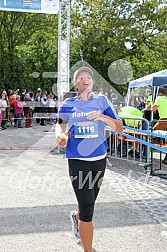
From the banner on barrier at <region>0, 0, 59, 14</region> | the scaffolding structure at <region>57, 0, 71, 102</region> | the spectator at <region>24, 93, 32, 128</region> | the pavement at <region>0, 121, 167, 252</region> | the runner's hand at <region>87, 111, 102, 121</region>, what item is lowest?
the pavement at <region>0, 121, 167, 252</region>

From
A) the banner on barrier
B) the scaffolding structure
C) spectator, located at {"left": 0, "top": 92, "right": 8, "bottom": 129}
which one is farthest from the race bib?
spectator, located at {"left": 0, "top": 92, "right": 8, "bottom": 129}

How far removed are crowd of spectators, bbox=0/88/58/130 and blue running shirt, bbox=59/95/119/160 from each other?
12.6m

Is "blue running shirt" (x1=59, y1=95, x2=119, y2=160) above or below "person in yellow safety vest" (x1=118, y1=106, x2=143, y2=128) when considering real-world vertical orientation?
above

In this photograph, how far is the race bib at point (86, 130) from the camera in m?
3.12

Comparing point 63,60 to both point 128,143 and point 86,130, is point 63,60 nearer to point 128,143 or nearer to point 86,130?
point 128,143

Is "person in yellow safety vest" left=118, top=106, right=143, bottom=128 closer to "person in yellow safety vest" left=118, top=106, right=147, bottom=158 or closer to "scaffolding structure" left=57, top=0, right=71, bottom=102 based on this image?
"person in yellow safety vest" left=118, top=106, right=147, bottom=158

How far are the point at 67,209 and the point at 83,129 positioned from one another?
198cm

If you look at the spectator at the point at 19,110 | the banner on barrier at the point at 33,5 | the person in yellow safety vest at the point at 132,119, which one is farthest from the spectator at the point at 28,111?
the person in yellow safety vest at the point at 132,119

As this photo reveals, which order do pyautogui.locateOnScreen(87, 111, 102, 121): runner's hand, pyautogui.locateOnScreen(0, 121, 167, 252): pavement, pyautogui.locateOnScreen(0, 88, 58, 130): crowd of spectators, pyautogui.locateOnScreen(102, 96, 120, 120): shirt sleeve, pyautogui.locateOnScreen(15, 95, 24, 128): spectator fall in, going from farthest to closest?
pyautogui.locateOnScreen(15, 95, 24, 128): spectator
pyautogui.locateOnScreen(0, 88, 58, 130): crowd of spectators
pyautogui.locateOnScreen(0, 121, 167, 252): pavement
pyautogui.locateOnScreen(102, 96, 120, 120): shirt sleeve
pyautogui.locateOnScreen(87, 111, 102, 121): runner's hand

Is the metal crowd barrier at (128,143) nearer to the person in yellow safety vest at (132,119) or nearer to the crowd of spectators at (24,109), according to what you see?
the person in yellow safety vest at (132,119)

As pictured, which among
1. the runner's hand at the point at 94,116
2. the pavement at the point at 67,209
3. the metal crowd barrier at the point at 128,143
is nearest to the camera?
the runner's hand at the point at 94,116

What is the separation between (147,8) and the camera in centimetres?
2592

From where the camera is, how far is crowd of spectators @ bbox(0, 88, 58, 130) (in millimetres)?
16500

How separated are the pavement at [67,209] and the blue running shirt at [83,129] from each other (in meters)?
1.07
